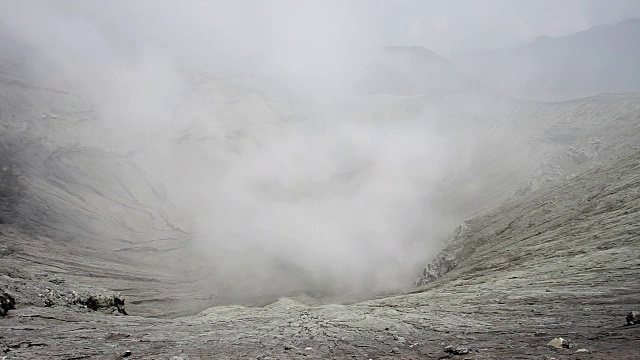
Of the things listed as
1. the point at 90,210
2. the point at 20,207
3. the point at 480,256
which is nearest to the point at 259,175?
the point at 90,210

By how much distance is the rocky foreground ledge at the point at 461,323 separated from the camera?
14758 millimetres

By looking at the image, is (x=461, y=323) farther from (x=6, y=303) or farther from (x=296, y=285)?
(x=296, y=285)

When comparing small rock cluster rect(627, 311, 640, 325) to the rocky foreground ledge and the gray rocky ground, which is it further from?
the gray rocky ground

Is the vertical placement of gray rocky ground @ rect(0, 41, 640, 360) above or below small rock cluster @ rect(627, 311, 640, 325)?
above

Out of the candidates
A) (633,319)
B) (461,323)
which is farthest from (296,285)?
(633,319)

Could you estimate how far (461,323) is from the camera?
20172mm

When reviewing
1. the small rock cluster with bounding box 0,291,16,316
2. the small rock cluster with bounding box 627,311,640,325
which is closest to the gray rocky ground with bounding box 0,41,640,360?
the small rock cluster with bounding box 0,291,16,316

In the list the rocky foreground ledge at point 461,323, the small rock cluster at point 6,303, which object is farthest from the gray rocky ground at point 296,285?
the small rock cluster at point 6,303

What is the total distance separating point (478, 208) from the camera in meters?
125

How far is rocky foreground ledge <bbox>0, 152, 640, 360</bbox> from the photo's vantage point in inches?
581

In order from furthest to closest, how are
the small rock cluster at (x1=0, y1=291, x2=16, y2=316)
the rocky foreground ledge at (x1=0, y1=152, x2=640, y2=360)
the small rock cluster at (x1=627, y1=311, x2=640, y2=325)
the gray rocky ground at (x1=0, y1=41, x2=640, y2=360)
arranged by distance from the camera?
the small rock cluster at (x1=0, y1=291, x2=16, y2=316)
the gray rocky ground at (x1=0, y1=41, x2=640, y2=360)
the rocky foreground ledge at (x1=0, y1=152, x2=640, y2=360)
the small rock cluster at (x1=627, y1=311, x2=640, y2=325)

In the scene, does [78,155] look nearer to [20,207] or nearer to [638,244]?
[20,207]

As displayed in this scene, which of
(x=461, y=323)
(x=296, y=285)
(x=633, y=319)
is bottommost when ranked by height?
(x=633, y=319)

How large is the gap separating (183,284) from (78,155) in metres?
92.3
